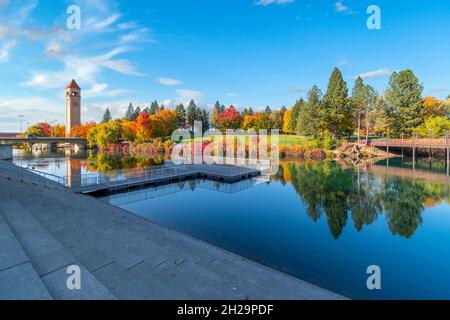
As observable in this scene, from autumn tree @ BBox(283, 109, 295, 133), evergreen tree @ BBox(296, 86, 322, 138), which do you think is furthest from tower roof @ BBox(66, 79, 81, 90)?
evergreen tree @ BBox(296, 86, 322, 138)

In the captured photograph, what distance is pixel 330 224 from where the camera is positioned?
1291 centimetres

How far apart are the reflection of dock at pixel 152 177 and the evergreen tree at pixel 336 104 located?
28895mm

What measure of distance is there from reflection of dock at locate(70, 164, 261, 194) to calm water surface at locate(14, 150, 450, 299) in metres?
1.40

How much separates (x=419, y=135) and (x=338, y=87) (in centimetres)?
1720

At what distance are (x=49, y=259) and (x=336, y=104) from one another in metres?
51.8

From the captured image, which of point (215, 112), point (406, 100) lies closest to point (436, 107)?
point (406, 100)

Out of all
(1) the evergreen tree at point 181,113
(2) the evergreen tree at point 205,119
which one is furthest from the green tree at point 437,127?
(1) the evergreen tree at point 181,113

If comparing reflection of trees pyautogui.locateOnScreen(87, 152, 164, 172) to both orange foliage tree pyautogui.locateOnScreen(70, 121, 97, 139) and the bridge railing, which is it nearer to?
the bridge railing

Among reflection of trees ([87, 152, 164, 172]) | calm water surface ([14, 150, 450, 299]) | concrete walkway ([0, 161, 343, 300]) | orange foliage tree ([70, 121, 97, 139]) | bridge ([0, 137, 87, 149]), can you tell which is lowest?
calm water surface ([14, 150, 450, 299])

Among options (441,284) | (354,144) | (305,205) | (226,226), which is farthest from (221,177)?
(354,144)

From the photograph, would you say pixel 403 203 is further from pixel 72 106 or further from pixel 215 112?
pixel 72 106

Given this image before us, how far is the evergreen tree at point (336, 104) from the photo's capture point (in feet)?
161

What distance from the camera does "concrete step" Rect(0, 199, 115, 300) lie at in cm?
502

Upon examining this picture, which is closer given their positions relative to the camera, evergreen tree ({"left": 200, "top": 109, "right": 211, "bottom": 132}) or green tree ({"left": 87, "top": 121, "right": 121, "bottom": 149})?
green tree ({"left": 87, "top": 121, "right": 121, "bottom": 149})
